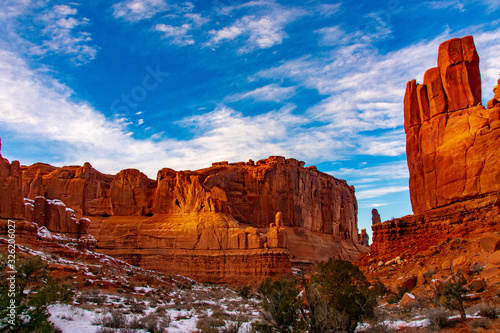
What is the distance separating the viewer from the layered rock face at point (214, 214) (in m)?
52.1

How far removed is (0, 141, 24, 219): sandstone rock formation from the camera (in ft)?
108

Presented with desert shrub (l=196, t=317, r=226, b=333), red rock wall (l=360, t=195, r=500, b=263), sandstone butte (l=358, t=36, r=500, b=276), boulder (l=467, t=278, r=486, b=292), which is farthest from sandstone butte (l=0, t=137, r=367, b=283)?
boulder (l=467, t=278, r=486, b=292)

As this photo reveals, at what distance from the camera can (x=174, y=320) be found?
1838 centimetres

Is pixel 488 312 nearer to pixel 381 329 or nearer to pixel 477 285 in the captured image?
pixel 381 329

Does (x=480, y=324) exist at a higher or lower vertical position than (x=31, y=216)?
lower

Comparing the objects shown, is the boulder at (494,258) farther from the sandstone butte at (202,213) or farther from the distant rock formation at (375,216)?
the distant rock formation at (375,216)

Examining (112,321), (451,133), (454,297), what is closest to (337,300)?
(454,297)

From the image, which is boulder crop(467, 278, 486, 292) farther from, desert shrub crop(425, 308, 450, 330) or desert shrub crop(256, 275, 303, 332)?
desert shrub crop(256, 275, 303, 332)

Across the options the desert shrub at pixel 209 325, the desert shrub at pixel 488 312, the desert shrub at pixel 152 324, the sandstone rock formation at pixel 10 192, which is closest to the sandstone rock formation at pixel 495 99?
the desert shrub at pixel 488 312

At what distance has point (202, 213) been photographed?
56781 millimetres

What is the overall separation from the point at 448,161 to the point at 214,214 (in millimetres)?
36258

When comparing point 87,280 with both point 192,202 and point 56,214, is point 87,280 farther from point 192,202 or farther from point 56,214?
point 192,202

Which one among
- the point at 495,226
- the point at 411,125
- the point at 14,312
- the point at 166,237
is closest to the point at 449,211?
the point at 495,226

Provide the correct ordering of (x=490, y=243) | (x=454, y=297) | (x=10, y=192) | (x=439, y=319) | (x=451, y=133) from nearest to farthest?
(x=439, y=319)
(x=454, y=297)
(x=490, y=243)
(x=451, y=133)
(x=10, y=192)
